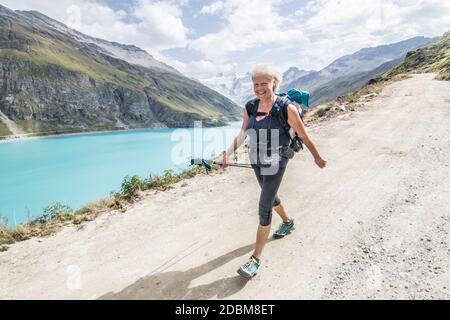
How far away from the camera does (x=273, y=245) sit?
20.7 feet

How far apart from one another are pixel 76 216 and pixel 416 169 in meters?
10.0

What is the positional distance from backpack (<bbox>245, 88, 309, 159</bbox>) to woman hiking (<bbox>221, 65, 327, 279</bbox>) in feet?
0.06

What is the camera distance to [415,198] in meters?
7.82

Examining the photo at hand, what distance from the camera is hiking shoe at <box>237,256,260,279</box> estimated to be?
5.25m

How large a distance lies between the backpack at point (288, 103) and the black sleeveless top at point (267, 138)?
5 centimetres

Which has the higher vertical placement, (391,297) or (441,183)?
(441,183)

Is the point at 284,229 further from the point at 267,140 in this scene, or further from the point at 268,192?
the point at 267,140

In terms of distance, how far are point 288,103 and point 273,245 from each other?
2.83m

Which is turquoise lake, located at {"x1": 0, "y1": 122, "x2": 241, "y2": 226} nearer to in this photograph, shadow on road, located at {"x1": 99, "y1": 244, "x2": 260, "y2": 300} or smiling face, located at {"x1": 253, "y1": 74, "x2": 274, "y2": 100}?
shadow on road, located at {"x1": 99, "y1": 244, "x2": 260, "y2": 300}

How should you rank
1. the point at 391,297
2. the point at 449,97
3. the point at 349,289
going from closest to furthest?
1. the point at 391,297
2. the point at 349,289
3. the point at 449,97

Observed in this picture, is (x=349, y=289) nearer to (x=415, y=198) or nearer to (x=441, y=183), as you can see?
(x=415, y=198)

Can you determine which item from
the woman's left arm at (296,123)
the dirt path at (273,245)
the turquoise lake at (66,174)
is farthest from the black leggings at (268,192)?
the turquoise lake at (66,174)

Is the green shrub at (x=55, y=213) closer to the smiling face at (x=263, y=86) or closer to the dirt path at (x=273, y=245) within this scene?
the dirt path at (x=273, y=245)
